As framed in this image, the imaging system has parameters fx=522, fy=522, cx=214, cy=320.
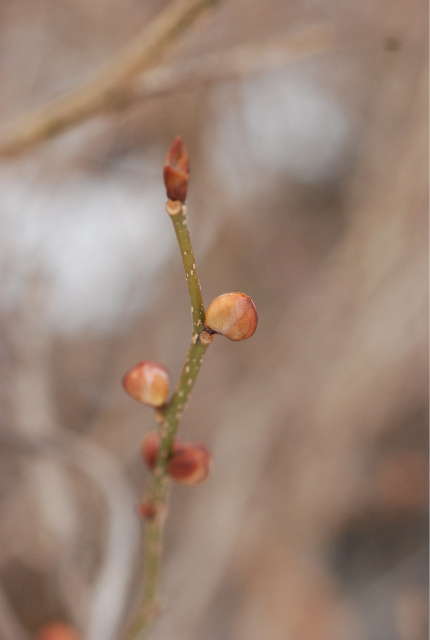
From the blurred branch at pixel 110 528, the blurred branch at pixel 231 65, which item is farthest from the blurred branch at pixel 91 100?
the blurred branch at pixel 110 528

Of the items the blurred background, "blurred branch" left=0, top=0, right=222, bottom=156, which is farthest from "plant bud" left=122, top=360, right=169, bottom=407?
the blurred background

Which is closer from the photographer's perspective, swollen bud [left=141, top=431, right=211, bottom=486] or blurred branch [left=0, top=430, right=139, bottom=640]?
swollen bud [left=141, top=431, right=211, bottom=486]

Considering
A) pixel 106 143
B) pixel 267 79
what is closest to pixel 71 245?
pixel 106 143

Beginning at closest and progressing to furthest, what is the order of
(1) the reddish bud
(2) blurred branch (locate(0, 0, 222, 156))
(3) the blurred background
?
(1) the reddish bud → (2) blurred branch (locate(0, 0, 222, 156)) → (3) the blurred background

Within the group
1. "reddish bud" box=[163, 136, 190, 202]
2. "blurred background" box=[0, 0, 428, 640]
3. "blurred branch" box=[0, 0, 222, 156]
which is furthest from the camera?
"blurred background" box=[0, 0, 428, 640]

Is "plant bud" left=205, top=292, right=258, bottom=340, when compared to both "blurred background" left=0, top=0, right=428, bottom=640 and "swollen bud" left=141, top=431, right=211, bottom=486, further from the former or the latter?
"blurred background" left=0, top=0, right=428, bottom=640

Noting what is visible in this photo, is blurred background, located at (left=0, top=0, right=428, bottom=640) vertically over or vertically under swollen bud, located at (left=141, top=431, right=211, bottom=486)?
over
